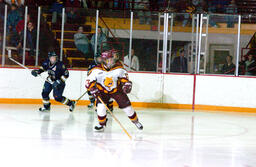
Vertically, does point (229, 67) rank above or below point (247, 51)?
below

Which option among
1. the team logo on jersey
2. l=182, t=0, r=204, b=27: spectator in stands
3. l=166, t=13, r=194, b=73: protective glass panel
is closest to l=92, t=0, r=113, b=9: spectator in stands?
l=182, t=0, r=204, b=27: spectator in stands

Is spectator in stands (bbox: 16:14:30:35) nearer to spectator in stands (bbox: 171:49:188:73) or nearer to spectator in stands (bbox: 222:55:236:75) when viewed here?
spectator in stands (bbox: 171:49:188:73)

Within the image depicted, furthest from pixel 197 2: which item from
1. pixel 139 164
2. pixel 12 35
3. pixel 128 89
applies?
pixel 139 164

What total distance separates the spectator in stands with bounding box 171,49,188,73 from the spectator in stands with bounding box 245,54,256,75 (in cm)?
135

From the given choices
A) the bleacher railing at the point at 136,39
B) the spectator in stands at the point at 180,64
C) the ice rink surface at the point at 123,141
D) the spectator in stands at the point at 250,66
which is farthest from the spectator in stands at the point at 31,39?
the spectator in stands at the point at 250,66

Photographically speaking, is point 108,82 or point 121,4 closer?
point 108,82

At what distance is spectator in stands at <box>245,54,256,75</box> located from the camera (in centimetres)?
902

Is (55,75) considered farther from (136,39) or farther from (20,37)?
(136,39)

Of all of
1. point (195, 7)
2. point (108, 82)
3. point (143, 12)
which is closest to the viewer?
point (108, 82)

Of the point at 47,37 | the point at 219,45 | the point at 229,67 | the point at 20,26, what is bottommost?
the point at 229,67

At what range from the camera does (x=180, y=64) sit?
30.3 ft

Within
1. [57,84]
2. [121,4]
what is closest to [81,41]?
[57,84]

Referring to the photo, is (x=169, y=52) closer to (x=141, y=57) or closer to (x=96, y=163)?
(x=141, y=57)

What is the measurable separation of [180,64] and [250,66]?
1554 mm
